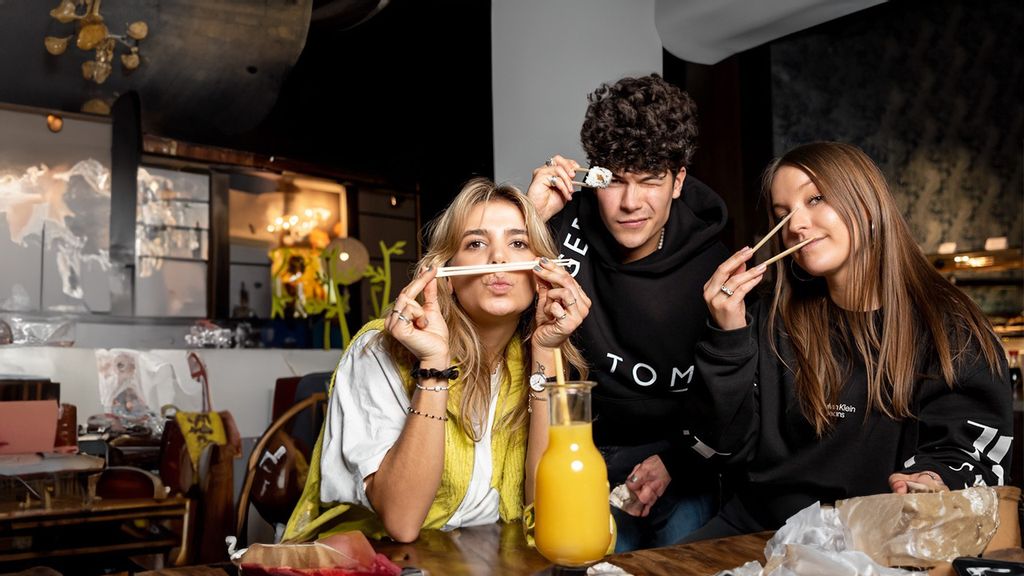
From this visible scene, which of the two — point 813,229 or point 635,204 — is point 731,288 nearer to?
point 813,229

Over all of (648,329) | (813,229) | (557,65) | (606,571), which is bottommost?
(606,571)

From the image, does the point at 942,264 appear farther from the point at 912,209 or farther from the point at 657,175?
the point at 657,175

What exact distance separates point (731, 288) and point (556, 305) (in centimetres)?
36

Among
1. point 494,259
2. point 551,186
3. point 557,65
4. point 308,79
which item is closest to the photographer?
point 494,259

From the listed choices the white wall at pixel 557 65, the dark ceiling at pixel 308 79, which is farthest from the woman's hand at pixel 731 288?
the dark ceiling at pixel 308 79

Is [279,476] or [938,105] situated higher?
[938,105]

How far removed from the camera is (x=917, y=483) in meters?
1.45

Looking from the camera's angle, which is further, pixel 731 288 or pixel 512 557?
pixel 731 288

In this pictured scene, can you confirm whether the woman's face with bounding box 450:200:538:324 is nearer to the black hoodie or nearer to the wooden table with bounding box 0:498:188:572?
the black hoodie

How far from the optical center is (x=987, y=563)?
1159 millimetres

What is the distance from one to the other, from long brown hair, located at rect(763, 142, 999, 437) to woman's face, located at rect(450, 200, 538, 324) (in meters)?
0.61

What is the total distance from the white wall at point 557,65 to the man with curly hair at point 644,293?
1.39 meters

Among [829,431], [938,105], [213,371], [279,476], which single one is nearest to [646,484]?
[829,431]

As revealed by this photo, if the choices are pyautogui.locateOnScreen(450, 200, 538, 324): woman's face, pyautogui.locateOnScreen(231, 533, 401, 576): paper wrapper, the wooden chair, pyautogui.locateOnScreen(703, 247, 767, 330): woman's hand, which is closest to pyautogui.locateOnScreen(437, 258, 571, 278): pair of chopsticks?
pyautogui.locateOnScreen(450, 200, 538, 324): woman's face
